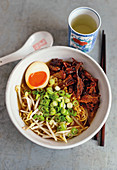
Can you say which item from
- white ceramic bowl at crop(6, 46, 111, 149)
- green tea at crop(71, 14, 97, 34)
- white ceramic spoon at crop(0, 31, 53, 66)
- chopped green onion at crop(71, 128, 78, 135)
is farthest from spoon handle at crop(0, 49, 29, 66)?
chopped green onion at crop(71, 128, 78, 135)

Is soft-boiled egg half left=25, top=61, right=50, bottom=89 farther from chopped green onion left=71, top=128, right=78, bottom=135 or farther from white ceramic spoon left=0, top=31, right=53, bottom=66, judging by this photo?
chopped green onion left=71, top=128, right=78, bottom=135

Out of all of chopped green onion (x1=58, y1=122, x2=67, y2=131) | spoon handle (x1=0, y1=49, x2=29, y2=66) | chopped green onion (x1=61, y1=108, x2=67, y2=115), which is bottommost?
chopped green onion (x1=58, y1=122, x2=67, y2=131)

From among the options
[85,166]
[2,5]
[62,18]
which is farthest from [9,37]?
[85,166]

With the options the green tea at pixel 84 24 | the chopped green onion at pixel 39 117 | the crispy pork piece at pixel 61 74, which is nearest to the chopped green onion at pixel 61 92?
the crispy pork piece at pixel 61 74

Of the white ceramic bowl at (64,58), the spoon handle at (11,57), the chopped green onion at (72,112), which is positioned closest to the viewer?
the white ceramic bowl at (64,58)

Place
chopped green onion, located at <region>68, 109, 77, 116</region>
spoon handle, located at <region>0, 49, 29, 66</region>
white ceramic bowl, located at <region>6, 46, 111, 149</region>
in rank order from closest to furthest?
white ceramic bowl, located at <region>6, 46, 111, 149</region> → chopped green onion, located at <region>68, 109, 77, 116</region> → spoon handle, located at <region>0, 49, 29, 66</region>

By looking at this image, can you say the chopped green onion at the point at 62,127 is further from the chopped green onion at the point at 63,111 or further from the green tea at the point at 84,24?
the green tea at the point at 84,24

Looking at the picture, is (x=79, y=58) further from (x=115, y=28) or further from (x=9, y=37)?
(x=9, y=37)
